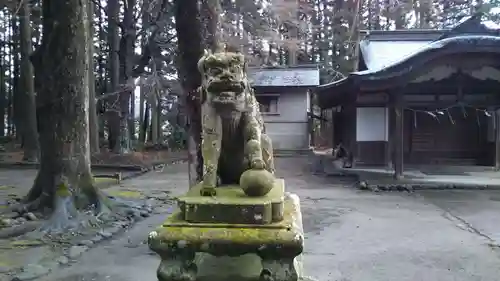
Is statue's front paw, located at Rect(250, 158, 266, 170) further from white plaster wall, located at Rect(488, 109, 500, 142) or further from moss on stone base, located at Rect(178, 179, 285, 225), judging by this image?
white plaster wall, located at Rect(488, 109, 500, 142)

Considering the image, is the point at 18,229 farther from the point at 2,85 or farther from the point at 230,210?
the point at 2,85

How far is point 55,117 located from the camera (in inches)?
273

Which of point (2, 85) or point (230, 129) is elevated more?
point (2, 85)

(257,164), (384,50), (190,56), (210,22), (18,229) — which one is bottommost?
(18,229)

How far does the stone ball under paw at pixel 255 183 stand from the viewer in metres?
2.99

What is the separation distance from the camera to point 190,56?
6773 millimetres

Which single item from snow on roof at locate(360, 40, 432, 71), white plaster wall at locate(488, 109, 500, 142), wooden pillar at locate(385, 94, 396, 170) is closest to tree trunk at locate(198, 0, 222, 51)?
wooden pillar at locate(385, 94, 396, 170)

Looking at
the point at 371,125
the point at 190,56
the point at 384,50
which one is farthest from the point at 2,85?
the point at 190,56

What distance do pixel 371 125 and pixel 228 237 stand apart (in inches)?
494

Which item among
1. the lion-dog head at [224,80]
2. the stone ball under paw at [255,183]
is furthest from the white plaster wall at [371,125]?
the stone ball under paw at [255,183]

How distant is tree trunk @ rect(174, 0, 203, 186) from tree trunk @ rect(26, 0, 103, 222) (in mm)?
1689

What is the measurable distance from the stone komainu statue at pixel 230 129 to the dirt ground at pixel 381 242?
1729 millimetres

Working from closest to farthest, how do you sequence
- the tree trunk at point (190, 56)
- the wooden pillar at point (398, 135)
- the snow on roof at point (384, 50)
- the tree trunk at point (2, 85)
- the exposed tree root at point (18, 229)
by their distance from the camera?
the exposed tree root at point (18, 229), the tree trunk at point (190, 56), the wooden pillar at point (398, 135), the snow on roof at point (384, 50), the tree trunk at point (2, 85)

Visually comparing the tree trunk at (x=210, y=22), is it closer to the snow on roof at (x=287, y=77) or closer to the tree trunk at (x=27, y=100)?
the tree trunk at (x=27, y=100)
